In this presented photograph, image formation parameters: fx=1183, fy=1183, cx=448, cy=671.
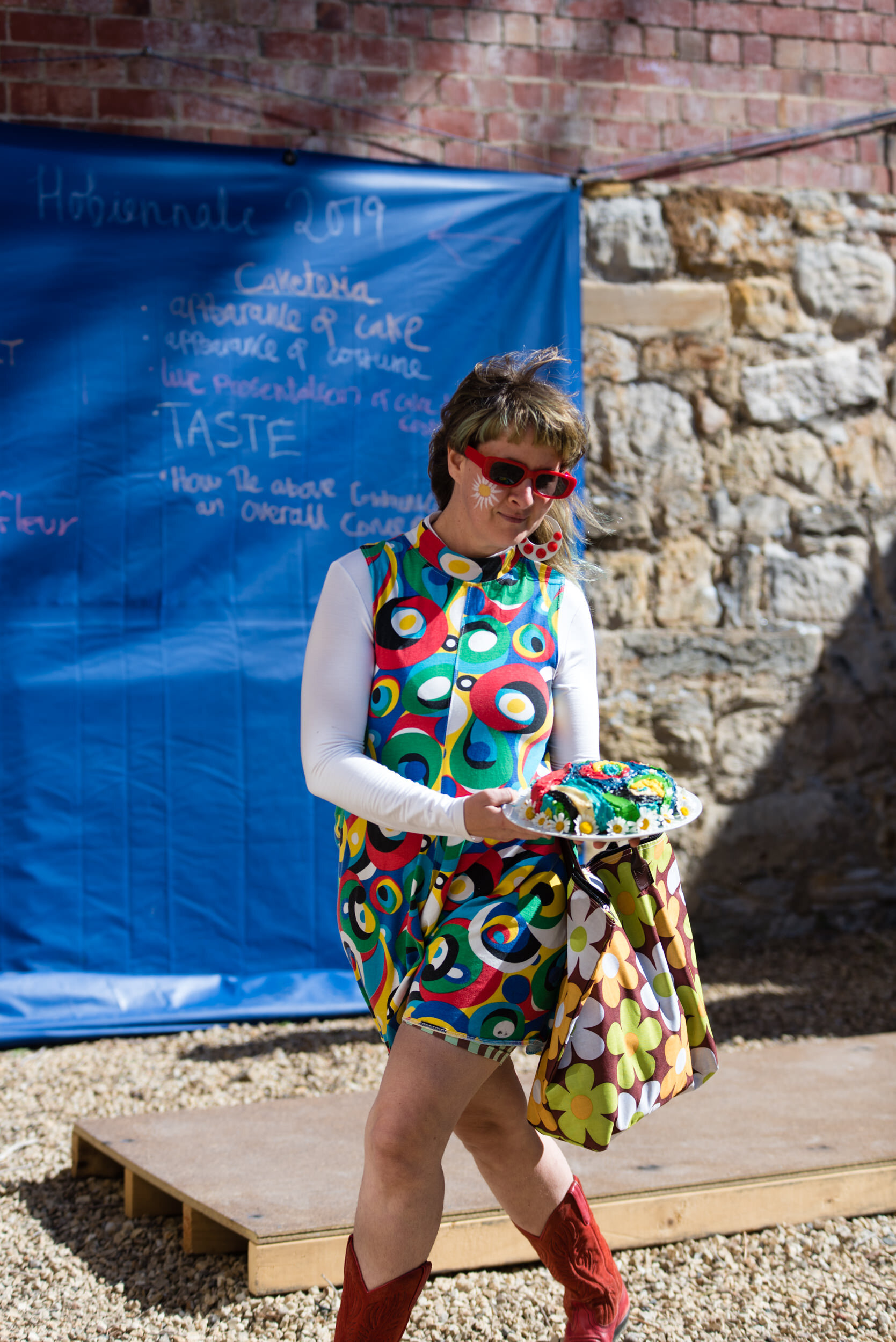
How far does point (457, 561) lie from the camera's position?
169 cm

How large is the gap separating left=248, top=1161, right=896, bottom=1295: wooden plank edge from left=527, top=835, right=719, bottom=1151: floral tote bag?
676 mm

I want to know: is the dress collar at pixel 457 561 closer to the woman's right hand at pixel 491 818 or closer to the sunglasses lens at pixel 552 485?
the sunglasses lens at pixel 552 485

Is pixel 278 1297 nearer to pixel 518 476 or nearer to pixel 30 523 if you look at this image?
pixel 518 476

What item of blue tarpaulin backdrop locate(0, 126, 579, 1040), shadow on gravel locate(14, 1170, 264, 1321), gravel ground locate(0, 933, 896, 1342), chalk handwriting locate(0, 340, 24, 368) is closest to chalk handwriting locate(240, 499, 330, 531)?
blue tarpaulin backdrop locate(0, 126, 579, 1040)

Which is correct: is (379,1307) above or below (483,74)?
below

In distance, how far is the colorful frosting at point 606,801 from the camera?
1.44 m

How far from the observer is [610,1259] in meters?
1.73

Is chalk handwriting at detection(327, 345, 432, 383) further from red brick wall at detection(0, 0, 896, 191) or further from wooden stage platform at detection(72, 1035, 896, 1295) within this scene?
wooden stage platform at detection(72, 1035, 896, 1295)

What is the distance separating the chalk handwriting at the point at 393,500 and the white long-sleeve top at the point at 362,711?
6.60ft

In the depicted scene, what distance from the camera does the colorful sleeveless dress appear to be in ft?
4.96

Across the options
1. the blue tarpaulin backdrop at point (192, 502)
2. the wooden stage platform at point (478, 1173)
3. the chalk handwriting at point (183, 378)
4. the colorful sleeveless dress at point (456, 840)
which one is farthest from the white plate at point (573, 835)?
the chalk handwriting at point (183, 378)

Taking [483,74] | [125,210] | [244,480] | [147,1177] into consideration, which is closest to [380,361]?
[244,480]

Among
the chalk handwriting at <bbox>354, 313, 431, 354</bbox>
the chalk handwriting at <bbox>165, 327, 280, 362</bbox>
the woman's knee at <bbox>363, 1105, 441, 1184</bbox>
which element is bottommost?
the woman's knee at <bbox>363, 1105, 441, 1184</bbox>

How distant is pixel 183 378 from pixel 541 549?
215 centimetres
